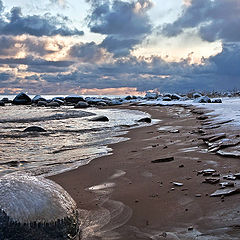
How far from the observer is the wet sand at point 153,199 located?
9.02ft

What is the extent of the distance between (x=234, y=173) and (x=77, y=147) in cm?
502

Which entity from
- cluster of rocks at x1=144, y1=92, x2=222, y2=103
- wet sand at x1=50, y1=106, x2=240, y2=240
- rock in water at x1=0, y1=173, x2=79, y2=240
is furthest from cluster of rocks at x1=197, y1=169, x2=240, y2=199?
cluster of rocks at x1=144, y1=92, x2=222, y2=103

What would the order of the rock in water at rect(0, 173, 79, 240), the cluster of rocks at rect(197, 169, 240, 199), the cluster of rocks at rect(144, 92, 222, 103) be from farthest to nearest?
the cluster of rocks at rect(144, 92, 222, 103) → the cluster of rocks at rect(197, 169, 240, 199) → the rock in water at rect(0, 173, 79, 240)

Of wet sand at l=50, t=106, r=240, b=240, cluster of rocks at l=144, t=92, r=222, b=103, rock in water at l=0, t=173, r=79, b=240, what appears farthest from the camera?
cluster of rocks at l=144, t=92, r=222, b=103

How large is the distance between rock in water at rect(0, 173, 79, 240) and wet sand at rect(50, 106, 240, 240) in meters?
0.25

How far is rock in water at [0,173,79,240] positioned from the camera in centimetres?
255

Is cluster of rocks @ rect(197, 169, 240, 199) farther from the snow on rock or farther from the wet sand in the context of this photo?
the snow on rock

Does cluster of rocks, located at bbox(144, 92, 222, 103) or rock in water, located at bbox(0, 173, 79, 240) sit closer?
rock in water, located at bbox(0, 173, 79, 240)

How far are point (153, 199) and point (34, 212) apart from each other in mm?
1496

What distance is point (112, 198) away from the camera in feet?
12.4

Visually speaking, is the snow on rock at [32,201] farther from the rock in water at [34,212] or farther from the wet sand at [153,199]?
the wet sand at [153,199]

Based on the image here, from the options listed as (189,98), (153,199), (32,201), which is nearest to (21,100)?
(189,98)

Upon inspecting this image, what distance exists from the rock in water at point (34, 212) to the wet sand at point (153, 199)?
0.82 ft

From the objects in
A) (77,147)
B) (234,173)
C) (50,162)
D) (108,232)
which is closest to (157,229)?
(108,232)
